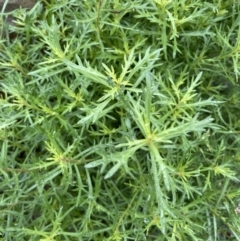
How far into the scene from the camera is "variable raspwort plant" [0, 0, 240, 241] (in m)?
1.10

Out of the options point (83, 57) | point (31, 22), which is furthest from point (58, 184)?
point (31, 22)

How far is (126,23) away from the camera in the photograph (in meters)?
1.23

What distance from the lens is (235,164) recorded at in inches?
47.7

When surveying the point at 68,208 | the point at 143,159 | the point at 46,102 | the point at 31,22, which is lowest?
the point at 68,208

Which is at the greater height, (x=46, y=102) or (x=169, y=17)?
(x=169, y=17)

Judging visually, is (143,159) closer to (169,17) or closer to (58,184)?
(58,184)

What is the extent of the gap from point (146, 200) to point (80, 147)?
0.76ft

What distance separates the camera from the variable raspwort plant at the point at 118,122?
110 cm

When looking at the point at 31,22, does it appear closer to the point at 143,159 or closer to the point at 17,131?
the point at 17,131

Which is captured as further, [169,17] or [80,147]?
[80,147]

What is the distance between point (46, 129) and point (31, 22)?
0.41 meters

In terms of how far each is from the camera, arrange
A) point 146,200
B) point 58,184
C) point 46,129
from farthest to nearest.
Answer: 1. point 58,184
2. point 146,200
3. point 46,129

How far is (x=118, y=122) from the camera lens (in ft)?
4.09

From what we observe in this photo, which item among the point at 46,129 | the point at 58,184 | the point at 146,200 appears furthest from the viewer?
the point at 58,184
